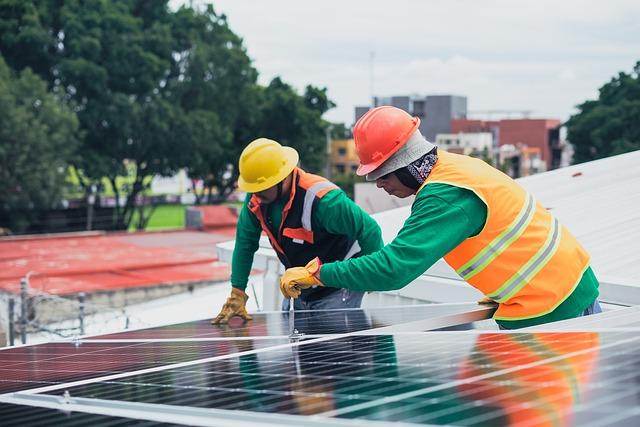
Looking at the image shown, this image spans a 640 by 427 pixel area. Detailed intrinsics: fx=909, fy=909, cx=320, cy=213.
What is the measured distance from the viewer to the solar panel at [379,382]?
87.4 inches

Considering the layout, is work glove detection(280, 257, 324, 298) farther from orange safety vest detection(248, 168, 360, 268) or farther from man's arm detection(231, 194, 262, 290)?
man's arm detection(231, 194, 262, 290)

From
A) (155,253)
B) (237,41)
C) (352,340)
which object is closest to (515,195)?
(352,340)

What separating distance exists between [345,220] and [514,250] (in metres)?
2.20

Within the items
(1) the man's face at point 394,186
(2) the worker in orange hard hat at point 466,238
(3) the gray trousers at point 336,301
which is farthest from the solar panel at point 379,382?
(3) the gray trousers at point 336,301

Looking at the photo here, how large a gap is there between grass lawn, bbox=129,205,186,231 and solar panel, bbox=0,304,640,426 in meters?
48.0

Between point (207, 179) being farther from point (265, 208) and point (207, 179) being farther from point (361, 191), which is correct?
point (265, 208)

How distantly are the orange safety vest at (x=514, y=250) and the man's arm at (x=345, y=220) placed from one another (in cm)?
198

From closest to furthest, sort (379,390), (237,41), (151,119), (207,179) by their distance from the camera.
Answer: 1. (379,390)
2. (151,119)
3. (237,41)
4. (207,179)

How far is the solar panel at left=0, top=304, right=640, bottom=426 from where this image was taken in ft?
7.28

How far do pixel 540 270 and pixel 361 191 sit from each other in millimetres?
25877

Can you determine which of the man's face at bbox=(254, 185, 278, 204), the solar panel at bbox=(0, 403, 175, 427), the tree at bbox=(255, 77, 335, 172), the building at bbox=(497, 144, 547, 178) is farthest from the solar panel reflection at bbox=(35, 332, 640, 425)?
the building at bbox=(497, 144, 547, 178)

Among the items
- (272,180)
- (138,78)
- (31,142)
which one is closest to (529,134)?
(138,78)

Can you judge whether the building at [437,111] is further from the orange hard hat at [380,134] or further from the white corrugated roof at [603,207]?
the orange hard hat at [380,134]

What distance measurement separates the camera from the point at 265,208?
6406 millimetres
